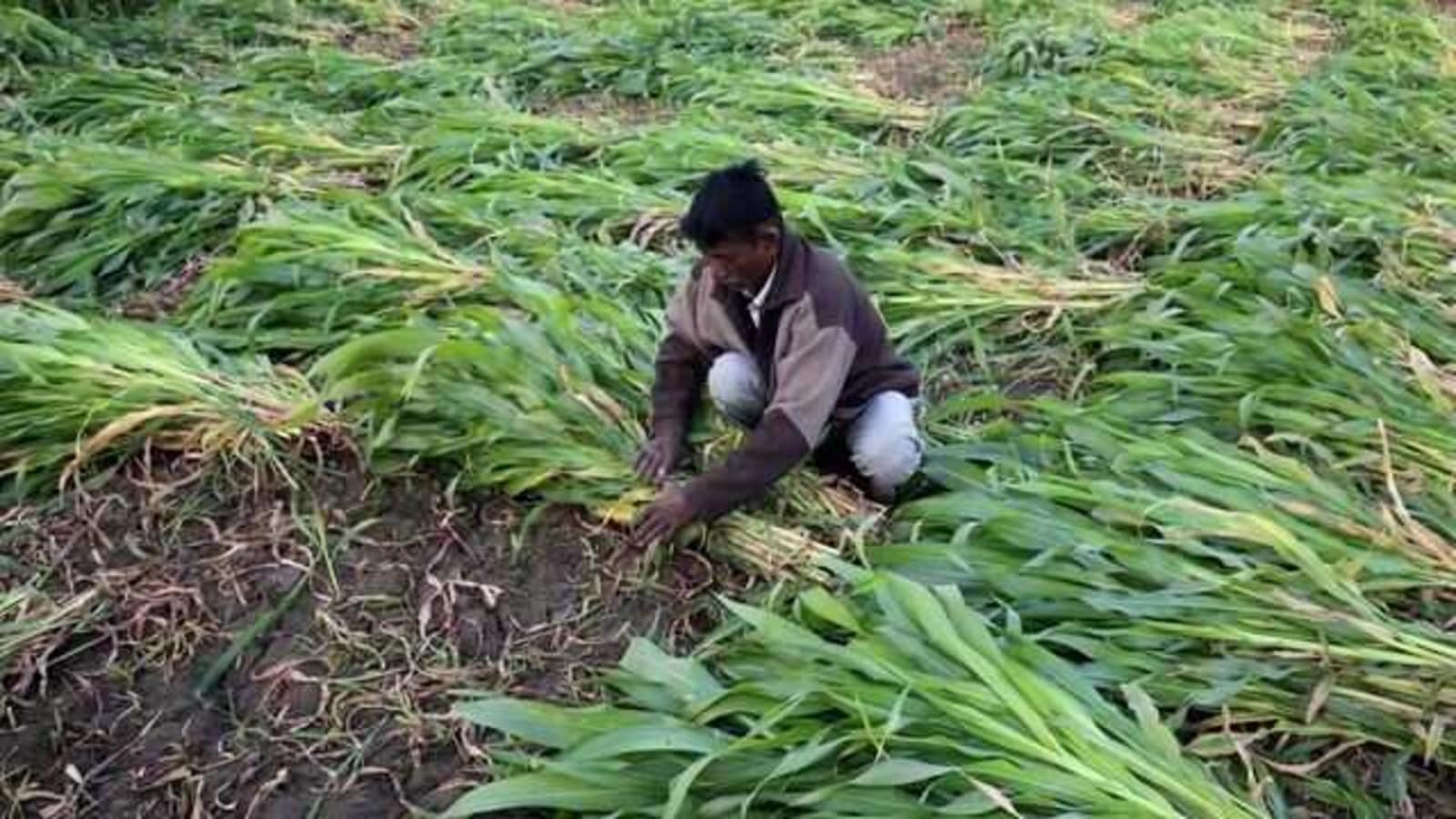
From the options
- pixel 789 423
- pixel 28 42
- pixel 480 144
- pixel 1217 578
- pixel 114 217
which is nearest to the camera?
pixel 1217 578

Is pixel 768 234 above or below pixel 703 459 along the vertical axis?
above

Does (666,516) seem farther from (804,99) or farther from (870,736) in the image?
(804,99)

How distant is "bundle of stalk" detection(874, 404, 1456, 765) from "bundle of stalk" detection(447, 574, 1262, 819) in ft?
0.48

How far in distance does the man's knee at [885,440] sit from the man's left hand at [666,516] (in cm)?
37

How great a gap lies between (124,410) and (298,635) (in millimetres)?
668

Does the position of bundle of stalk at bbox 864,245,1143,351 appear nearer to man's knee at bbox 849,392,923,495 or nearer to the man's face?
man's knee at bbox 849,392,923,495

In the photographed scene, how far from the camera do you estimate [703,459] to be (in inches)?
104

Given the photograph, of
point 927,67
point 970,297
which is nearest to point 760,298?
point 970,297

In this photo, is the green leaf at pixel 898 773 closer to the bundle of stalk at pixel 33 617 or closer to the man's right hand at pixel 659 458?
the man's right hand at pixel 659 458

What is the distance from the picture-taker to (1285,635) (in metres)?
2.07

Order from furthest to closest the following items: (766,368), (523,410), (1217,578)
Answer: (523,410) < (766,368) < (1217,578)

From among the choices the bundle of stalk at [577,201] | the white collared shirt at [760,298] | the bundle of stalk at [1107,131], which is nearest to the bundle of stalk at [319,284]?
the bundle of stalk at [577,201]

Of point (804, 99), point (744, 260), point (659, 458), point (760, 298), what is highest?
point (744, 260)

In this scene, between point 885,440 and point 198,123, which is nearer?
point 885,440
